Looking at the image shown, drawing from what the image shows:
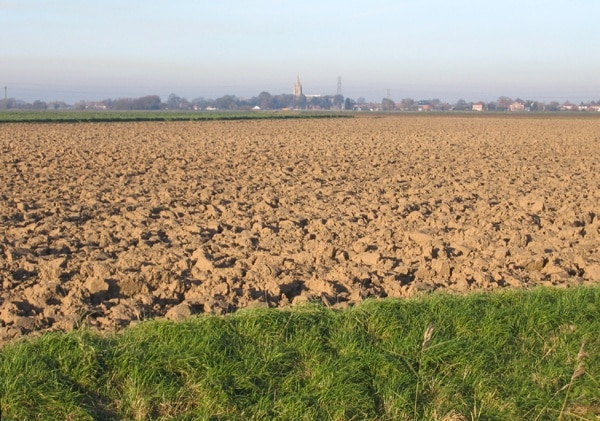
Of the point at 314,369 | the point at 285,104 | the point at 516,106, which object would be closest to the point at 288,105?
the point at 285,104

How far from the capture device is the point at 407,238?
10.4 metres

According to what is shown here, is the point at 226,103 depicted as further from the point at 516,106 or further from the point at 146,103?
the point at 516,106

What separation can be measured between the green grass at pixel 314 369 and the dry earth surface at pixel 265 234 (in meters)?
1.15

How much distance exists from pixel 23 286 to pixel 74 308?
3.55ft

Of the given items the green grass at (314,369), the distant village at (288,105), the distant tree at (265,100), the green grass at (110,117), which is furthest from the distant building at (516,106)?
the green grass at (314,369)

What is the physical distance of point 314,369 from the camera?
5.24m

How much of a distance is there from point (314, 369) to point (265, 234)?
17.7 feet

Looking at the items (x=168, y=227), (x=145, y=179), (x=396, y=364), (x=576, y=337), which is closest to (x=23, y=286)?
(x=168, y=227)

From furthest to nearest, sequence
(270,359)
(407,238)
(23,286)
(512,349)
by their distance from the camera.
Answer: (407,238), (23,286), (512,349), (270,359)

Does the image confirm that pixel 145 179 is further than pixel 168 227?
Yes

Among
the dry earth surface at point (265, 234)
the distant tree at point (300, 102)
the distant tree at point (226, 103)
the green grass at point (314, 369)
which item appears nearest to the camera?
the green grass at point (314, 369)

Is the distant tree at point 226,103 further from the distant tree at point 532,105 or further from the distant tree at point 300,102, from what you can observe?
the distant tree at point 532,105

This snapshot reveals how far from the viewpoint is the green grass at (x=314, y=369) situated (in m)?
4.75

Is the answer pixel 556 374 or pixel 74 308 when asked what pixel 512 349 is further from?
pixel 74 308
